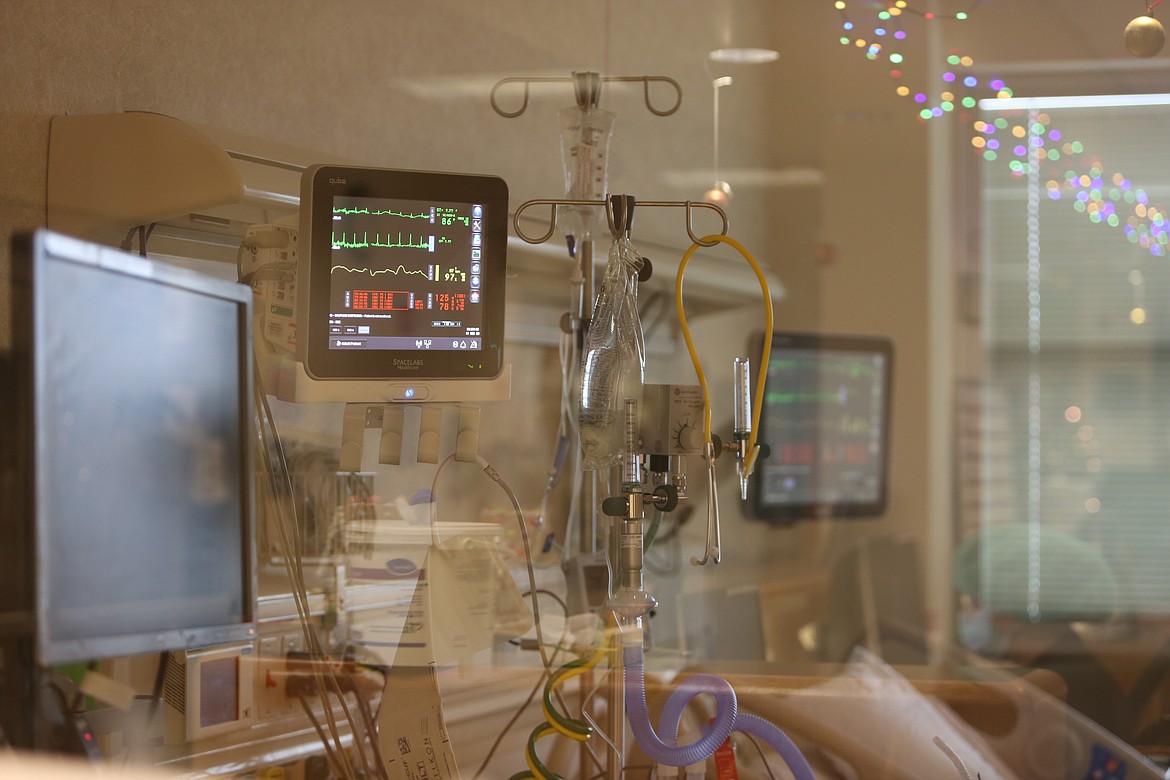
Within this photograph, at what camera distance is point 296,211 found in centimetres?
140

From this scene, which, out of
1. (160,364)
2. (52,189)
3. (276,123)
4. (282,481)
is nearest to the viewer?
(160,364)

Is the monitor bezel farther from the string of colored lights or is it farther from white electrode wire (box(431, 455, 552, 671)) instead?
the string of colored lights

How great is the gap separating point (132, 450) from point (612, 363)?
0.69 meters

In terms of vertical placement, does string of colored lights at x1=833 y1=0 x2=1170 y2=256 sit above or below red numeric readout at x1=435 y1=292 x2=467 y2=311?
above

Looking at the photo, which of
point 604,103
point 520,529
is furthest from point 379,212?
point 604,103

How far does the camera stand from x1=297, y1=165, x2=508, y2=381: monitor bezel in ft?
4.33

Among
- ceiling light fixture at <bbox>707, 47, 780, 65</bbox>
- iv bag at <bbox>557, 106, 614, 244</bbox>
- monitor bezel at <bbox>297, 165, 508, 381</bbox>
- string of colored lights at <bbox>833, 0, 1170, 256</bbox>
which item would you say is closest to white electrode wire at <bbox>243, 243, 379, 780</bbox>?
monitor bezel at <bbox>297, 165, 508, 381</bbox>

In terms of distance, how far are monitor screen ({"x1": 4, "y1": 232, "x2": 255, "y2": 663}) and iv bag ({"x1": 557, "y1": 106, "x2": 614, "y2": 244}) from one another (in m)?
0.84

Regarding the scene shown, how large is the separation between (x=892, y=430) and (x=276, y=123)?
2.35 meters

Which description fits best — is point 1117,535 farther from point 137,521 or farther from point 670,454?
point 137,521

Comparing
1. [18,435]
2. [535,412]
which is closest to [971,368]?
[535,412]

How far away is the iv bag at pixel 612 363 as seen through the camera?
4.51ft

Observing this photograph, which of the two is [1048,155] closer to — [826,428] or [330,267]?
[826,428]

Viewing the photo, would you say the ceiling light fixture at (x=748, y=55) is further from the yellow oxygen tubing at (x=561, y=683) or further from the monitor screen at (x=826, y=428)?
the yellow oxygen tubing at (x=561, y=683)
